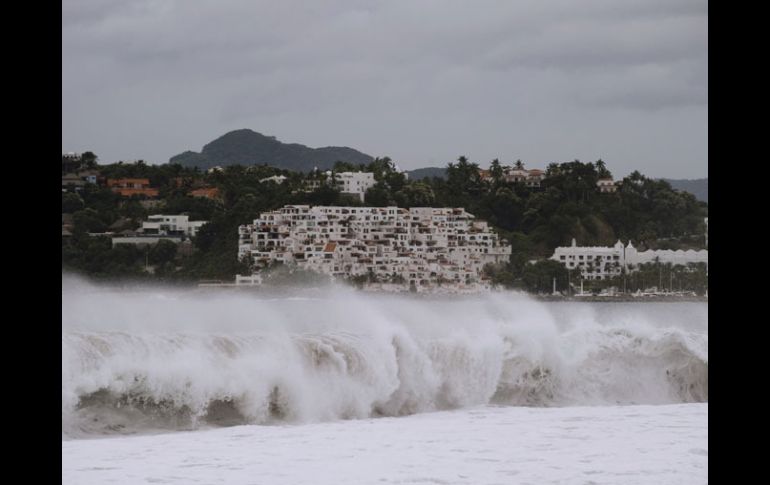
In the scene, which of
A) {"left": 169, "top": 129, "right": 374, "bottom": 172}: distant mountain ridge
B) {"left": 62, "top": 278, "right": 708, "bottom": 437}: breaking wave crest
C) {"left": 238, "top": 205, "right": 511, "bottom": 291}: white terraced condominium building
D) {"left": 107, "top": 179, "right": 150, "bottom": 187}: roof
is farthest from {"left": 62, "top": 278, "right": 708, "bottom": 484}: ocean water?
{"left": 169, "top": 129, "right": 374, "bottom": 172}: distant mountain ridge

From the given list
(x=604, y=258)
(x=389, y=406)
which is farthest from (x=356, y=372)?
(x=604, y=258)

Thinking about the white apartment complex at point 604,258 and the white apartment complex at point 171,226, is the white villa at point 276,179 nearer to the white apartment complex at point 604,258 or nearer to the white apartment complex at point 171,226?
the white apartment complex at point 171,226

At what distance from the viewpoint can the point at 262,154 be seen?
123 ft

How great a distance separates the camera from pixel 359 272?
3244 centimetres

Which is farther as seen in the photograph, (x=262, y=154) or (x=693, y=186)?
(x=693, y=186)

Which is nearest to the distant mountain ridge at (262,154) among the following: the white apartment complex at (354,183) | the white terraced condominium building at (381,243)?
the white apartment complex at (354,183)

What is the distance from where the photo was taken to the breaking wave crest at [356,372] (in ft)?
25.4

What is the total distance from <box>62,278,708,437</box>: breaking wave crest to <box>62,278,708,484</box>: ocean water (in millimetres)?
14

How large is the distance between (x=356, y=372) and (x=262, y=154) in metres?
29.4

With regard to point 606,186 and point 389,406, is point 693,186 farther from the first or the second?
point 389,406

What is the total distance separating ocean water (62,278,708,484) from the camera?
20.0 feet
